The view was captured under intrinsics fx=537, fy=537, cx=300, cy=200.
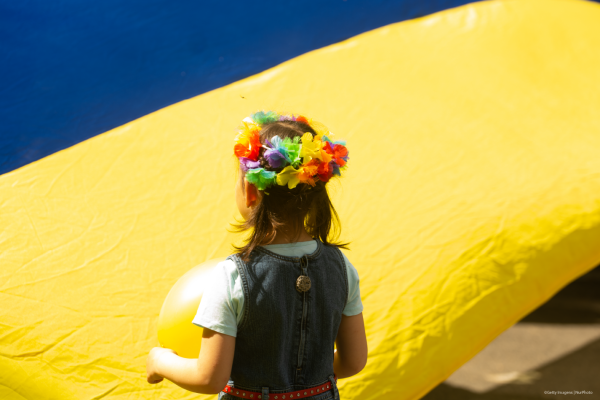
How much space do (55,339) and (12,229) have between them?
342 mm

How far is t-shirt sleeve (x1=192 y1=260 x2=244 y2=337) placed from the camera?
31.9 inches

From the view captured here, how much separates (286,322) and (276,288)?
0.06m

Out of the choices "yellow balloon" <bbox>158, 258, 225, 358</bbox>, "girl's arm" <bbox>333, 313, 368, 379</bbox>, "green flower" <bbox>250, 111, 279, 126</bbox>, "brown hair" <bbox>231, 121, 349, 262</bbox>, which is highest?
"green flower" <bbox>250, 111, 279, 126</bbox>

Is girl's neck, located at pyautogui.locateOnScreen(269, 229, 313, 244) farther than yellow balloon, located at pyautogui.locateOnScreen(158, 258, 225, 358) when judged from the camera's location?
No

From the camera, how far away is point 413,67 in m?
2.23

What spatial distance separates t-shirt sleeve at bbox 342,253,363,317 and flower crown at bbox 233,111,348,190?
18cm

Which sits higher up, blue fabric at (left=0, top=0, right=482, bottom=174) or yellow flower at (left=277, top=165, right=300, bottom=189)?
blue fabric at (left=0, top=0, right=482, bottom=174)

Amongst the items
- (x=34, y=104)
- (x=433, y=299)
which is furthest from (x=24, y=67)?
(x=433, y=299)

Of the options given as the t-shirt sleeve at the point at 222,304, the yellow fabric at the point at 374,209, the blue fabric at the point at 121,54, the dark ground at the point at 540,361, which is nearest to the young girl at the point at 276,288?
the t-shirt sleeve at the point at 222,304

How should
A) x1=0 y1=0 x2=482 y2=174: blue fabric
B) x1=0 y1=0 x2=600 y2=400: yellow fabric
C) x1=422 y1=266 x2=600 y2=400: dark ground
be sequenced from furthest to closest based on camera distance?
x1=422 y1=266 x2=600 y2=400: dark ground < x1=0 y1=0 x2=482 y2=174: blue fabric < x1=0 y1=0 x2=600 y2=400: yellow fabric

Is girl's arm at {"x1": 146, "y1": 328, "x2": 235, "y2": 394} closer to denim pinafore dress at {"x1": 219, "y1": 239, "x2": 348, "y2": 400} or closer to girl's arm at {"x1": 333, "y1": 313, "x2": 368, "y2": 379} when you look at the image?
denim pinafore dress at {"x1": 219, "y1": 239, "x2": 348, "y2": 400}

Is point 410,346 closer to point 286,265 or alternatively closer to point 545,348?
point 286,265

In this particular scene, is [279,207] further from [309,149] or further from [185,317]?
[185,317]

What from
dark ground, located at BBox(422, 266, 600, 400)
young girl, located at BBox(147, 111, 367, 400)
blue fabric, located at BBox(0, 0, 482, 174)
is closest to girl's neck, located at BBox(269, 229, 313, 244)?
young girl, located at BBox(147, 111, 367, 400)
